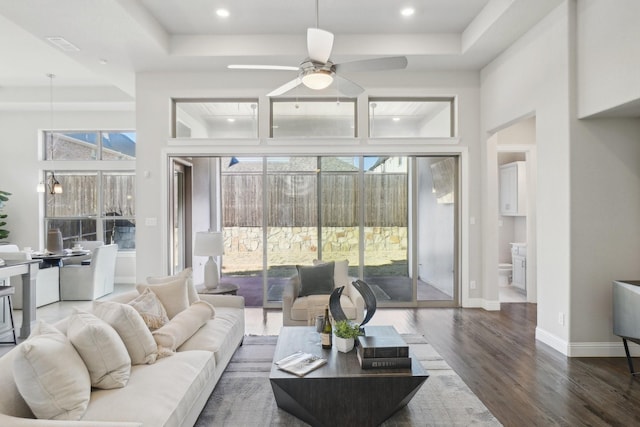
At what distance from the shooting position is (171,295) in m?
3.12

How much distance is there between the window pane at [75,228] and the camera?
7.77 m

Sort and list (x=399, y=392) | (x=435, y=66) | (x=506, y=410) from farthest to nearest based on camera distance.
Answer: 1. (x=435, y=66)
2. (x=506, y=410)
3. (x=399, y=392)

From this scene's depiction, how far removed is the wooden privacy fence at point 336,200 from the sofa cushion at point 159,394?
3342 mm

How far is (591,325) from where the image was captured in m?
3.63

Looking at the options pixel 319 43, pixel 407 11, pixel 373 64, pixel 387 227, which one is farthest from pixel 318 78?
pixel 387 227

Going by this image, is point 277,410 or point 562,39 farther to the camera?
point 562,39

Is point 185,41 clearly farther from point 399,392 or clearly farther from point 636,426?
point 636,426

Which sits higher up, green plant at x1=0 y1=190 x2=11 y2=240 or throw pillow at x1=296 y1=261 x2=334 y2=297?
green plant at x1=0 y1=190 x2=11 y2=240

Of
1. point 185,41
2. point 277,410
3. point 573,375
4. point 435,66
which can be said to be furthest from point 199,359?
point 435,66

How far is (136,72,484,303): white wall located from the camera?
543 centimetres

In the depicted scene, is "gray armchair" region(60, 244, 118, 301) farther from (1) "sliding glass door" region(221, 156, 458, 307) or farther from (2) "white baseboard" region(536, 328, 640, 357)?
(2) "white baseboard" region(536, 328, 640, 357)

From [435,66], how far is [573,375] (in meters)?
4.14

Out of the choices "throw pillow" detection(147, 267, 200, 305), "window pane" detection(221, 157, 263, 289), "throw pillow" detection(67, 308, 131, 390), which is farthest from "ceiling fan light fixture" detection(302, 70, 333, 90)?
"window pane" detection(221, 157, 263, 289)

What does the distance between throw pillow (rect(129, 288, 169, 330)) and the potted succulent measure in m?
1.33
